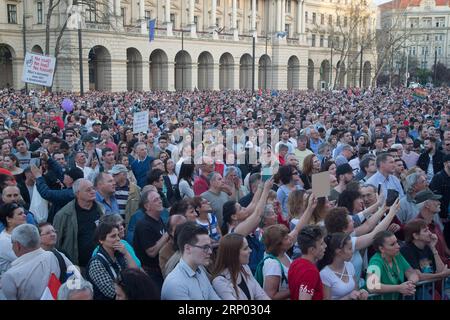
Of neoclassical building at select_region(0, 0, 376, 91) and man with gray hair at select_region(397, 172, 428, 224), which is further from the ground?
neoclassical building at select_region(0, 0, 376, 91)

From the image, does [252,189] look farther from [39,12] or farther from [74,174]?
[39,12]

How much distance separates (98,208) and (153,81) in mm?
52749

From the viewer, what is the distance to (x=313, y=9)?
76812mm

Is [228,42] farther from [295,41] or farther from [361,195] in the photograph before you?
[361,195]

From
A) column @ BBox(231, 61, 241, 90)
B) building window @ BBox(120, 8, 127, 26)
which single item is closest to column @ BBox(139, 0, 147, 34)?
building window @ BBox(120, 8, 127, 26)

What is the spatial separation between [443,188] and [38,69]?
40.0 feet

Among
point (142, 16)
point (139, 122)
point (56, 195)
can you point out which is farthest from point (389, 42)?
point (56, 195)

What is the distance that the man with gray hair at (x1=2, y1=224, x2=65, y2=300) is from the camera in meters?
4.12

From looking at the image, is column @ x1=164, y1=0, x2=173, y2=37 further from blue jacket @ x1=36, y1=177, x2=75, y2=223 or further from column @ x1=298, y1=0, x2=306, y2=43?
blue jacket @ x1=36, y1=177, x2=75, y2=223

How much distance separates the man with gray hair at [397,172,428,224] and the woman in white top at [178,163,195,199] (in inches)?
116

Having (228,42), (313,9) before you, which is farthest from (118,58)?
(313,9)

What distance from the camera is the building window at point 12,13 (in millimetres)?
47188

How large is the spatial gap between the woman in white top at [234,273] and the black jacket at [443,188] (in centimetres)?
438

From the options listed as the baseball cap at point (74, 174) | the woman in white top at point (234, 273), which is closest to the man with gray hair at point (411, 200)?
the woman in white top at point (234, 273)
